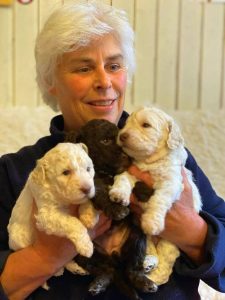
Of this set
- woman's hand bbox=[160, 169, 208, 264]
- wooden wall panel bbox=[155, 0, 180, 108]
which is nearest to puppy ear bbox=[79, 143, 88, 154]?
woman's hand bbox=[160, 169, 208, 264]

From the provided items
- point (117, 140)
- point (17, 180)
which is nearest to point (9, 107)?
point (17, 180)

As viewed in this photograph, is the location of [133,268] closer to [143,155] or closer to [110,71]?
[143,155]

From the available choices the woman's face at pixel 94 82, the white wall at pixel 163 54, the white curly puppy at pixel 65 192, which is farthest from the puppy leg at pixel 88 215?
the white wall at pixel 163 54

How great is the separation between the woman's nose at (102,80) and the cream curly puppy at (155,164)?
0.21 metres

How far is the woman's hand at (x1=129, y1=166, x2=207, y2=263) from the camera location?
119cm

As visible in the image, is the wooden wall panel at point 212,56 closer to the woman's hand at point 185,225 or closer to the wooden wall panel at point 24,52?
the wooden wall panel at point 24,52

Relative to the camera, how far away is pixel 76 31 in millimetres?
1362

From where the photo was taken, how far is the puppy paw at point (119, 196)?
3.49 feet

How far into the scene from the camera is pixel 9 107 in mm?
2129

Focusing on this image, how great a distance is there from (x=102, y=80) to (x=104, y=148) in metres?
0.26

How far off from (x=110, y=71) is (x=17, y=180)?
14.5 inches

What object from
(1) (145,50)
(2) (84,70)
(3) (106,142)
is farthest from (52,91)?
(1) (145,50)

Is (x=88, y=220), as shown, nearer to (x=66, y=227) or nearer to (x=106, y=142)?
(x=66, y=227)

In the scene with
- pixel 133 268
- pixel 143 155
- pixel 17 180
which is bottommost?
pixel 133 268
